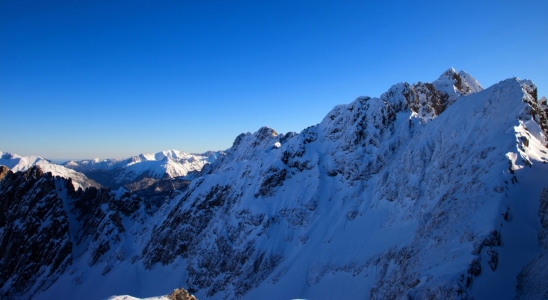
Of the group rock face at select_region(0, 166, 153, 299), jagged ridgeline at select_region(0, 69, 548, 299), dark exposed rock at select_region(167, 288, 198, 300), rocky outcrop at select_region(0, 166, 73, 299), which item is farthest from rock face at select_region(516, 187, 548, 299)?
rocky outcrop at select_region(0, 166, 73, 299)

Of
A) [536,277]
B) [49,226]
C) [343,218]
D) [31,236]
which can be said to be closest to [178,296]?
[536,277]

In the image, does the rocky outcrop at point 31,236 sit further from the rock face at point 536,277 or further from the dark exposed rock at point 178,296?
the rock face at point 536,277

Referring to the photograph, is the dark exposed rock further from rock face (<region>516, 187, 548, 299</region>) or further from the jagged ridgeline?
rock face (<region>516, 187, 548, 299</region>)

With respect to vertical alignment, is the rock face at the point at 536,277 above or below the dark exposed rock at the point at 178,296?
below

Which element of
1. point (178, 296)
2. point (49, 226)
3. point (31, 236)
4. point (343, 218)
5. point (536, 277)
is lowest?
point (536, 277)

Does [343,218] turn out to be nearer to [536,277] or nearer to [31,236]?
[536,277]

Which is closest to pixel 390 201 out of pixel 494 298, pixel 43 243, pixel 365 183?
pixel 365 183


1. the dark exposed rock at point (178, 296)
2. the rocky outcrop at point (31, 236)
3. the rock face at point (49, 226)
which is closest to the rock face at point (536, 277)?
the dark exposed rock at point (178, 296)

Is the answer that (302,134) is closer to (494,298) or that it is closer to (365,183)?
(365,183)
